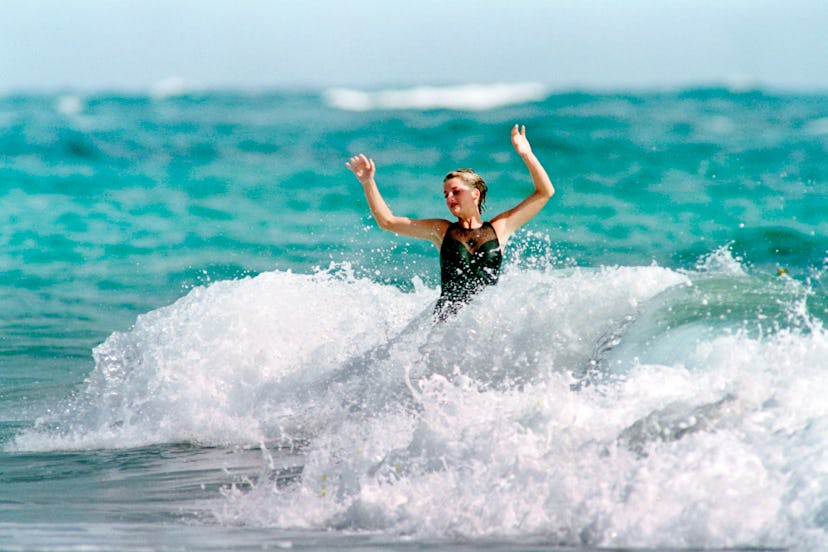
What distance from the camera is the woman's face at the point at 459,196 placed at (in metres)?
7.00

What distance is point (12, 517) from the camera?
5340 millimetres

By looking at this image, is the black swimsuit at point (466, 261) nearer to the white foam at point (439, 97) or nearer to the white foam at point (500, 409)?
the white foam at point (500, 409)

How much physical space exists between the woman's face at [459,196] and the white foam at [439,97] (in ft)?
118

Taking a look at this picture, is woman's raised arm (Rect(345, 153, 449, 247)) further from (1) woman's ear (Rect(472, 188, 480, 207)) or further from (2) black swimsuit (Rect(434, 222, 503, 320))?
(1) woman's ear (Rect(472, 188, 480, 207))

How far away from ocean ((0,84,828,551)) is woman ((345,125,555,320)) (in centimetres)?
17

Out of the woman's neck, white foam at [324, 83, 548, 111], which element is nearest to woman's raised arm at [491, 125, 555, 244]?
the woman's neck

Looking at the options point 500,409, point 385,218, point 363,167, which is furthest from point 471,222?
point 500,409

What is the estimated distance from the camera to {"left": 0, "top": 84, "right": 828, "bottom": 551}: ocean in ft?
15.3

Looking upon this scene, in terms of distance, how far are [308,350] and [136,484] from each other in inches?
90.7

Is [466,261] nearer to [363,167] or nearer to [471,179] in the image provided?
[471,179]

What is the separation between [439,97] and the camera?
1868 inches

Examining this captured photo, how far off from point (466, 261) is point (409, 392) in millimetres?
937

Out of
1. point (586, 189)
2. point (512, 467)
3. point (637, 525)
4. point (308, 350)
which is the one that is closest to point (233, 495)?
point (512, 467)

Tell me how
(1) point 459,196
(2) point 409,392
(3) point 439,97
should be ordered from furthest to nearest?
(3) point 439,97, (1) point 459,196, (2) point 409,392
